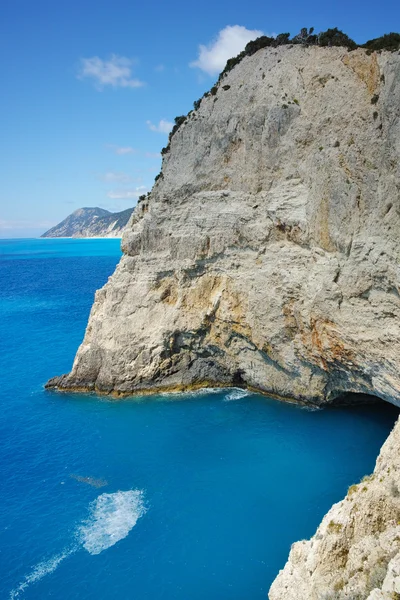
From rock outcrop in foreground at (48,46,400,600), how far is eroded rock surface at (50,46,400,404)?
0.29ft

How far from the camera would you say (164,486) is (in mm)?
22344

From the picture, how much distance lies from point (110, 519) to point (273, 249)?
18.0 meters

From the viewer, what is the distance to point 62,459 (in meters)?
25.4

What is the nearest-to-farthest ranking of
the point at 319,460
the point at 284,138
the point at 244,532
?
the point at 244,532
the point at 319,460
the point at 284,138

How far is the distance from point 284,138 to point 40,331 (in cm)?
3557

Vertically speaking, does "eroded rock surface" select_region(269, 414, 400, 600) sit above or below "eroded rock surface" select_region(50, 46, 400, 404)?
below

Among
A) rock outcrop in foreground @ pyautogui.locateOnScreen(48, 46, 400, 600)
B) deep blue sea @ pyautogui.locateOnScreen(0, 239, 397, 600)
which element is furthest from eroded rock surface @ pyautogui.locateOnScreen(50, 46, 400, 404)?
deep blue sea @ pyautogui.locateOnScreen(0, 239, 397, 600)

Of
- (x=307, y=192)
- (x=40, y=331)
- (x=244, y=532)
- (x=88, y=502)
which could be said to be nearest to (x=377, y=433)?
(x=244, y=532)

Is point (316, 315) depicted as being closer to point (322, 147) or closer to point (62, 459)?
point (322, 147)

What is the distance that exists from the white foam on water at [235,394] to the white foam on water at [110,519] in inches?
444

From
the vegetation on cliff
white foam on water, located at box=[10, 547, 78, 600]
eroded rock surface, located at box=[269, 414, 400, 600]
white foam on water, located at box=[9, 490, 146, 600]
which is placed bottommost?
white foam on water, located at box=[10, 547, 78, 600]

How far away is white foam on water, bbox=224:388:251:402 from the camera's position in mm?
31812

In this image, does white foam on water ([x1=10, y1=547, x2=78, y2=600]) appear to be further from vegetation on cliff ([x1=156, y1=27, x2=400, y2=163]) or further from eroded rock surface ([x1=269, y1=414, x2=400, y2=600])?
vegetation on cliff ([x1=156, y1=27, x2=400, y2=163])

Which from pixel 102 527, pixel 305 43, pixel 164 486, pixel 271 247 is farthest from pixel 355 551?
pixel 305 43
